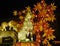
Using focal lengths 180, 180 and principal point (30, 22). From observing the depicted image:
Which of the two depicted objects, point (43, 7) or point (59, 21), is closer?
point (59, 21)

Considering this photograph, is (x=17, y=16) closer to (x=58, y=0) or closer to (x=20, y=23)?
(x=20, y=23)

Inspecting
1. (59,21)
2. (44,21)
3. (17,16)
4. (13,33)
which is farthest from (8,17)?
(59,21)

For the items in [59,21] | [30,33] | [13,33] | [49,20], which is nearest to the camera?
[30,33]

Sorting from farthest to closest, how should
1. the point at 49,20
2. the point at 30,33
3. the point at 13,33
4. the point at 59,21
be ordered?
the point at 49,20 < the point at 59,21 < the point at 13,33 < the point at 30,33

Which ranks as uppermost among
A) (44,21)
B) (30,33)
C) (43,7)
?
(43,7)

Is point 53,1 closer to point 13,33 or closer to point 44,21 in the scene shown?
point 44,21

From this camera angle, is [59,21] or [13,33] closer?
[13,33]

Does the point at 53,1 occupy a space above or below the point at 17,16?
above

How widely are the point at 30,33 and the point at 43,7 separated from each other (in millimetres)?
1360

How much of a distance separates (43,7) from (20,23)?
863 mm

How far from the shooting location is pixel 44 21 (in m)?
5.44

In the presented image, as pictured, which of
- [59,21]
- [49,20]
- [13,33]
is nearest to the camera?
[13,33]

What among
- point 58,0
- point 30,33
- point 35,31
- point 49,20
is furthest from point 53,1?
point 30,33

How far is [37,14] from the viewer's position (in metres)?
5.55
